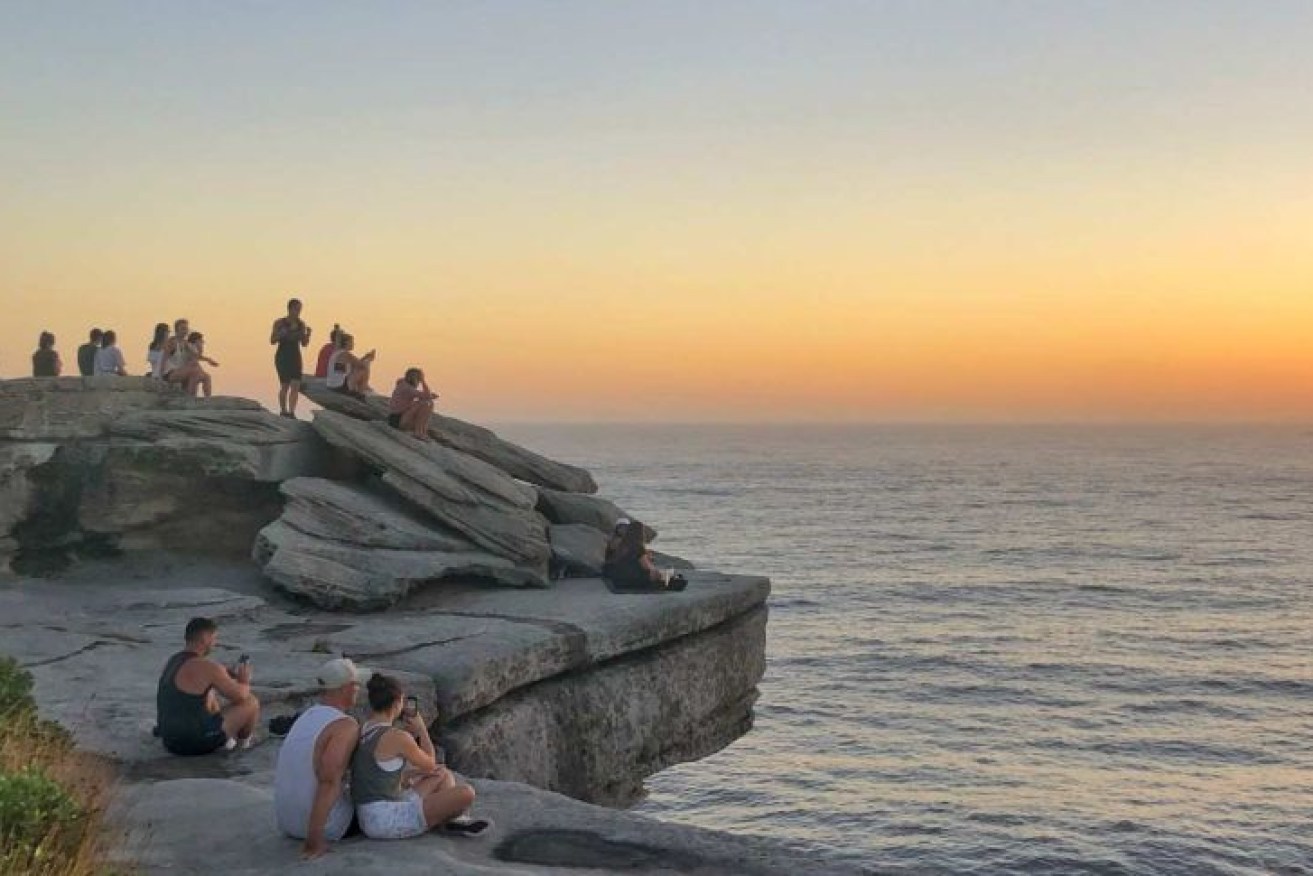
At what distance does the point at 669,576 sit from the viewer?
2472 centimetres

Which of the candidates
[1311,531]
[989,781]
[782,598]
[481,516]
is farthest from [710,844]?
[1311,531]

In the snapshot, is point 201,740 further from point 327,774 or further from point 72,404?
point 72,404

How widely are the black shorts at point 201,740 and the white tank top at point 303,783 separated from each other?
3.83 meters

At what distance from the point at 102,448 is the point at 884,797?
20.2 meters

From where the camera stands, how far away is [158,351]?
94.0 ft

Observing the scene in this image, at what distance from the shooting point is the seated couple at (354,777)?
390 inches

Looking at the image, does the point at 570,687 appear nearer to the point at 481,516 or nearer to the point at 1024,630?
→ the point at 481,516

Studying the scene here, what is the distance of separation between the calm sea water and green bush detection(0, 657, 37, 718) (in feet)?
28.0

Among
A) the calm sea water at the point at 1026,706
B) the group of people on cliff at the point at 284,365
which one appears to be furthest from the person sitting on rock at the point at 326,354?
the calm sea water at the point at 1026,706

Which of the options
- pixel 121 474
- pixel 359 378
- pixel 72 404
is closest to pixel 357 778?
pixel 121 474

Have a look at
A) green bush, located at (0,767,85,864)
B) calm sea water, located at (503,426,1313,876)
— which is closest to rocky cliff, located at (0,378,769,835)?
calm sea water, located at (503,426,1313,876)

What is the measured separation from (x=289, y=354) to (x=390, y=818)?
20111 millimetres

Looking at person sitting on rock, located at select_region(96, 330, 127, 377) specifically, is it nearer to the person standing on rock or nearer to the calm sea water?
the person standing on rock

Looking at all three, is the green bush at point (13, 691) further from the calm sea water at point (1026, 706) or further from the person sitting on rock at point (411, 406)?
the person sitting on rock at point (411, 406)
